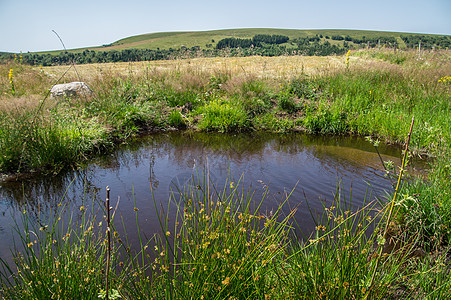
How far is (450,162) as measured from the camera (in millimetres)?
4020

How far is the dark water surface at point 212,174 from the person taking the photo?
4535 mm

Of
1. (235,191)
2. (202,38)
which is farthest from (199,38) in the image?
(235,191)

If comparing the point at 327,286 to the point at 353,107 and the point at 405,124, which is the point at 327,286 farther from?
the point at 353,107

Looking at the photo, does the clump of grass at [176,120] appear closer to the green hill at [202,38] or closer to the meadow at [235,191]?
the meadow at [235,191]

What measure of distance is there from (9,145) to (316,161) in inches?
243

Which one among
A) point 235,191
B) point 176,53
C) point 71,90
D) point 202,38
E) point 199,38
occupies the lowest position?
point 235,191

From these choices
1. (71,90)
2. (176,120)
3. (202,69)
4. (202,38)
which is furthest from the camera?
(202,38)

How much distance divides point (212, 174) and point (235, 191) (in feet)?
6.29

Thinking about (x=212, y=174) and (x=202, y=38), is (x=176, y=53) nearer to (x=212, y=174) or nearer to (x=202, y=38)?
(x=212, y=174)

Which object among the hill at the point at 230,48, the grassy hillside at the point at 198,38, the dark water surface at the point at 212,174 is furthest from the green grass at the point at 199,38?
the dark water surface at the point at 212,174

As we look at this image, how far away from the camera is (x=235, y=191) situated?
12.9 ft

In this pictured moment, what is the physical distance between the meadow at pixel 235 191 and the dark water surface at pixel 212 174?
39cm

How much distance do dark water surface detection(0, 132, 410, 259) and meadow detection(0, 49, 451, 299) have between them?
1.27ft

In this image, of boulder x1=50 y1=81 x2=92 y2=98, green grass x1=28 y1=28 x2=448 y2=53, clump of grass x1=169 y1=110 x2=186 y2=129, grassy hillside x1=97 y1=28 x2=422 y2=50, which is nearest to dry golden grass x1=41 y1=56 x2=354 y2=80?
boulder x1=50 y1=81 x2=92 y2=98
